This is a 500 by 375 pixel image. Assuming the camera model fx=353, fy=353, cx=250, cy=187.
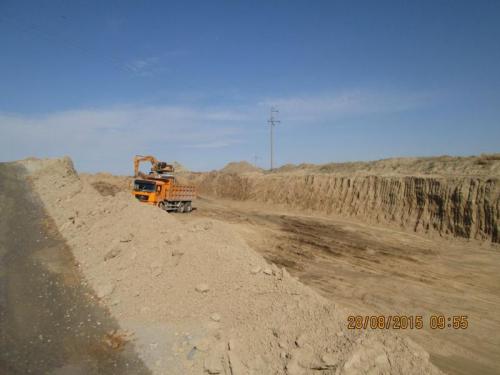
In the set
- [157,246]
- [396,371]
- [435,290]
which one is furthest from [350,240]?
[396,371]

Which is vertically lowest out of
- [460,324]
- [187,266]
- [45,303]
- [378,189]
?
[460,324]

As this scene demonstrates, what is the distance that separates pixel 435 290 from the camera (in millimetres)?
10234

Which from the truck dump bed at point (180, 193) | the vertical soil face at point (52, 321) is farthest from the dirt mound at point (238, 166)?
the vertical soil face at point (52, 321)

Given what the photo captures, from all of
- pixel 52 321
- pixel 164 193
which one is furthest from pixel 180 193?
pixel 52 321

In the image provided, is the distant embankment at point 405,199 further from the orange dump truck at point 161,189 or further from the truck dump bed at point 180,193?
the orange dump truck at point 161,189

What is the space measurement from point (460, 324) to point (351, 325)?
A: 13.5 ft

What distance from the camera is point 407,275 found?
1162 centimetres

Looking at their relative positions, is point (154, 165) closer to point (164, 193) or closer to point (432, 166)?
point (164, 193)

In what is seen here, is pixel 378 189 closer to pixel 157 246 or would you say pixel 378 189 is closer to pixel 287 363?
pixel 157 246

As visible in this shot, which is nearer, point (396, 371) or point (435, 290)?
point (396, 371)

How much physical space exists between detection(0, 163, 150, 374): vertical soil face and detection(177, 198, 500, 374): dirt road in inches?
183

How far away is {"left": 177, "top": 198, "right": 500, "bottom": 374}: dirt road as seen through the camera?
7289 mm

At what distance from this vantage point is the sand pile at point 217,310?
4.96 m

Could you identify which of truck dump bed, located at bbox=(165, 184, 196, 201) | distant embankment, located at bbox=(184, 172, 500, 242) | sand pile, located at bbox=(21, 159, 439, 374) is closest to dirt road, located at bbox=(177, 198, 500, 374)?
distant embankment, located at bbox=(184, 172, 500, 242)
